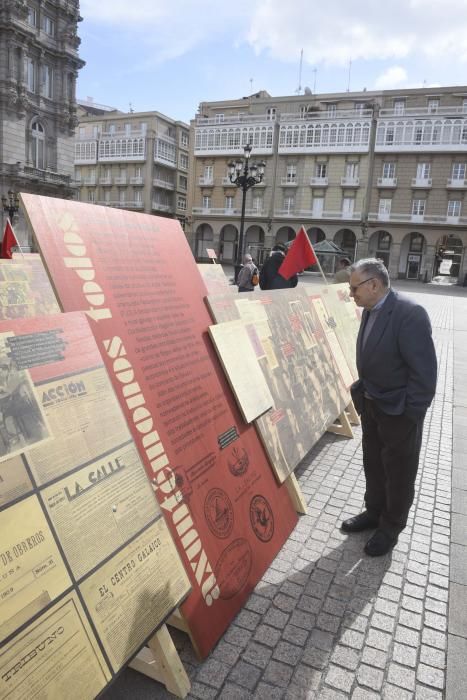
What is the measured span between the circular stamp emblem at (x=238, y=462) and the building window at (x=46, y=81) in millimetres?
40081

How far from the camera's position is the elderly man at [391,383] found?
2.81m

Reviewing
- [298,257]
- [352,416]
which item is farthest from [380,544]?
[298,257]

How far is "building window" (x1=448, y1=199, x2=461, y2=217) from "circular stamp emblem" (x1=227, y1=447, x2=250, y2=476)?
41209 millimetres

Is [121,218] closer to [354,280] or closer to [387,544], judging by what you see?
[354,280]

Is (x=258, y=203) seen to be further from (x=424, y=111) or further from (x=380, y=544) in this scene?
(x=380, y=544)

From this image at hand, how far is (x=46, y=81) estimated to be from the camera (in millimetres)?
35469

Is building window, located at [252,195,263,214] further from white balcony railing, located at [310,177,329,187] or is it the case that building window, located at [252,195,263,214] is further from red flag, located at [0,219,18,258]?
red flag, located at [0,219,18,258]

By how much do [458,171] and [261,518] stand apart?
42111 mm

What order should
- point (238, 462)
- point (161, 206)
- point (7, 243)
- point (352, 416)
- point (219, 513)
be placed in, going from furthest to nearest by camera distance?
1. point (161, 206)
2. point (7, 243)
3. point (352, 416)
4. point (238, 462)
5. point (219, 513)

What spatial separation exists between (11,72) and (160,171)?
21963mm

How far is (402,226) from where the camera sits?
39.8 m

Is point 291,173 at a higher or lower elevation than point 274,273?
higher

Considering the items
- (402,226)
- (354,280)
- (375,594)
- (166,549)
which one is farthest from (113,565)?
A: (402,226)

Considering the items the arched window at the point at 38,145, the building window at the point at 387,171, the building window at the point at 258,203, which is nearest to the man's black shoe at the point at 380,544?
the arched window at the point at 38,145
